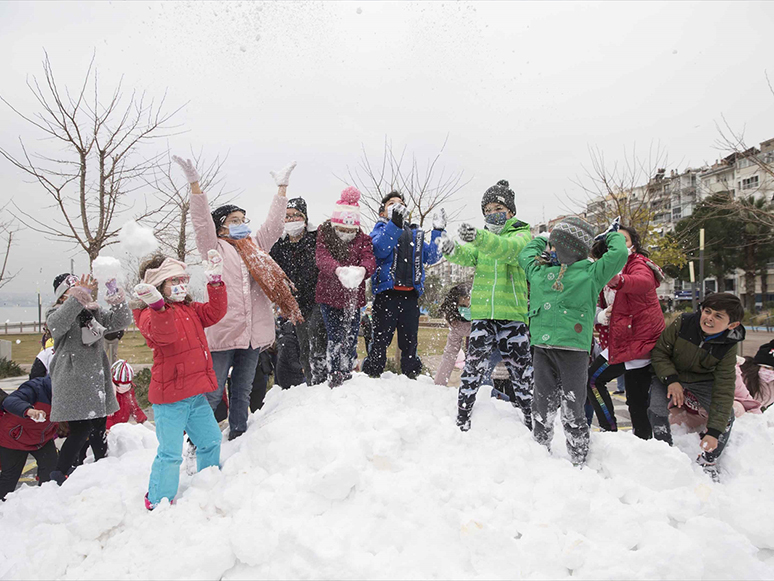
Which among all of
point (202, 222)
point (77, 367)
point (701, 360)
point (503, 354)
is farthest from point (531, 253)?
point (77, 367)

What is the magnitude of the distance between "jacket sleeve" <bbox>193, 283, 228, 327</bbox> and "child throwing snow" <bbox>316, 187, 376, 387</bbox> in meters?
0.99

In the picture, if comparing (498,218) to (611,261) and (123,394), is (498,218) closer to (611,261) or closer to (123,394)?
(611,261)

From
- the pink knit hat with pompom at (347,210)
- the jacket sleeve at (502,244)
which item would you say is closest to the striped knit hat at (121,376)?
the pink knit hat with pompom at (347,210)

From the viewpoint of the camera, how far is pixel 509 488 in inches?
107

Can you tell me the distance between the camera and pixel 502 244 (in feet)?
11.1

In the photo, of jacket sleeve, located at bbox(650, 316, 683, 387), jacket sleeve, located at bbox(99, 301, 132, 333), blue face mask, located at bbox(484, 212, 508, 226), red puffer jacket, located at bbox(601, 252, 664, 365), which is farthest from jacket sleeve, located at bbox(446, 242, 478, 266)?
jacket sleeve, located at bbox(99, 301, 132, 333)

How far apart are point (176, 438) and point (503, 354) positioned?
253 cm

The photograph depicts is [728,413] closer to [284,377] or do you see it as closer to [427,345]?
[284,377]

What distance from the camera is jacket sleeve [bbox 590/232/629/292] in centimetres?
300

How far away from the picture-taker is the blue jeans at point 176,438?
284 centimetres

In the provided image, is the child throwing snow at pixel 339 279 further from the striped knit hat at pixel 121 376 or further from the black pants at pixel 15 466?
the black pants at pixel 15 466

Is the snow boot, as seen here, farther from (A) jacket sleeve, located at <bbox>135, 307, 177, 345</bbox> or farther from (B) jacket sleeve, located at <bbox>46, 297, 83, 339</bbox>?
(B) jacket sleeve, located at <bbox>46, 297, 83, 339</bbox>

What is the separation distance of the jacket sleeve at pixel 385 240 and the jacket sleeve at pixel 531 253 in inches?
50.9

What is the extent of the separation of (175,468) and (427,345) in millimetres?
12467
